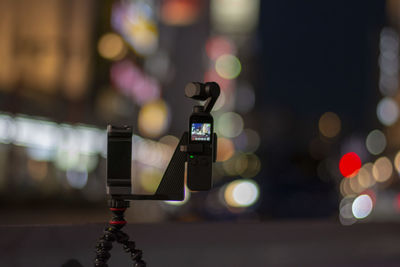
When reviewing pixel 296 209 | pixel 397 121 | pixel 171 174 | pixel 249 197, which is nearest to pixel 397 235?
pixel 171 174

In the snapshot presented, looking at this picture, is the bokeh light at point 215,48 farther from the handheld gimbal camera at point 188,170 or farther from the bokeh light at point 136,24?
the handheld gimbal camera at point 188,170

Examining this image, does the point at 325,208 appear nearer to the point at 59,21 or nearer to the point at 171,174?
the point at 171,174

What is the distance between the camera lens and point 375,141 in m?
70.4

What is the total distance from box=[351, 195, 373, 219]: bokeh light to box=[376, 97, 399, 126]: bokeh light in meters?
54.8

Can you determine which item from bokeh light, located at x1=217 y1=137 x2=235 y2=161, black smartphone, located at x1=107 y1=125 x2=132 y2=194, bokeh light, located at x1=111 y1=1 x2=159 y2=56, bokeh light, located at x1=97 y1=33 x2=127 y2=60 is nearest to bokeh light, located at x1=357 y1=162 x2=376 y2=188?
bokeh light, located at x1=217 y1=137 x2=235 y2=161

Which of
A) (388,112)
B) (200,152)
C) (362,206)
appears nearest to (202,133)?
(200,152)

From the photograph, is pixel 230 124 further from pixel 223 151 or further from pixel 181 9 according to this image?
pixel 181 9

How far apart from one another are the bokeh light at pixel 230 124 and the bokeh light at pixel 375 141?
20.3m

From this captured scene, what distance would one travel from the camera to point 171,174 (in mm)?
4281

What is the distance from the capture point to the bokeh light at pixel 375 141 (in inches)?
2712

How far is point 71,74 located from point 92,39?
106 inches

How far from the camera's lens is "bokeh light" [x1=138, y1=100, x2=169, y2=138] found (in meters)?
44.7

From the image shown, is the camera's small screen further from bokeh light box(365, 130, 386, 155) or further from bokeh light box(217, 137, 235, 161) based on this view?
bokeh light box(365, 130, 386, 155)

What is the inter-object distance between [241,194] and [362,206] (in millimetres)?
3041
